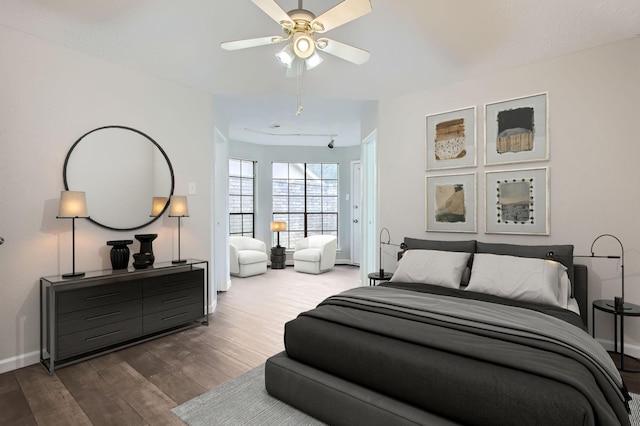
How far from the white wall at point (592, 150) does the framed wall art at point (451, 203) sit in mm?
95

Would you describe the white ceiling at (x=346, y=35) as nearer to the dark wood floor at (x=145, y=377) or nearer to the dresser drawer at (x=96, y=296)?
the dresser drawer at (x=96, y=296)

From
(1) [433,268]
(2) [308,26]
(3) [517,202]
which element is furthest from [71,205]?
(3) [517,202]

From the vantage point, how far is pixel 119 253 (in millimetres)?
3102

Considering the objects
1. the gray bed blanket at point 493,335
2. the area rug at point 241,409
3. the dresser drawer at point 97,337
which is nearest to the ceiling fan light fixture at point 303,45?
the gray bed blanket at point 493,335

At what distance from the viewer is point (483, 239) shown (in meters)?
3.57

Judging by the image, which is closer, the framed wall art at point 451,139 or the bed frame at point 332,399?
the bed frame at point 332,399

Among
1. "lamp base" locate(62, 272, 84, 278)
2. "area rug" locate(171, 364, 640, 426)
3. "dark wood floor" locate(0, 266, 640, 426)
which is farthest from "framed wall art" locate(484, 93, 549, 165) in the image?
"lamp base" locate(62, 272, 84, 278)

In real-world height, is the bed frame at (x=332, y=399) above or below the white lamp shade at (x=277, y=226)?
below

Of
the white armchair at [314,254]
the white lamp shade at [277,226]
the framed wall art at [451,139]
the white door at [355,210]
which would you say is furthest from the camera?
the white door at [355,210]

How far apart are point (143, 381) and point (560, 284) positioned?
10.7 ft

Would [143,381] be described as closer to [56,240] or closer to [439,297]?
[56,240]

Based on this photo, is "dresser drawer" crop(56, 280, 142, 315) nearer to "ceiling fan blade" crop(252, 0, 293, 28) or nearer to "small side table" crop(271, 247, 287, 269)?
"ceiling fan blade" crop(252, 0, 293, 28)

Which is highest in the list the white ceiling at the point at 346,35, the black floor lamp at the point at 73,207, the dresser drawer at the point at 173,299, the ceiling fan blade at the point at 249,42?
the white ceiling at the point at 346,35

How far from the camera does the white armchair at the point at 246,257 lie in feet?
20.2
